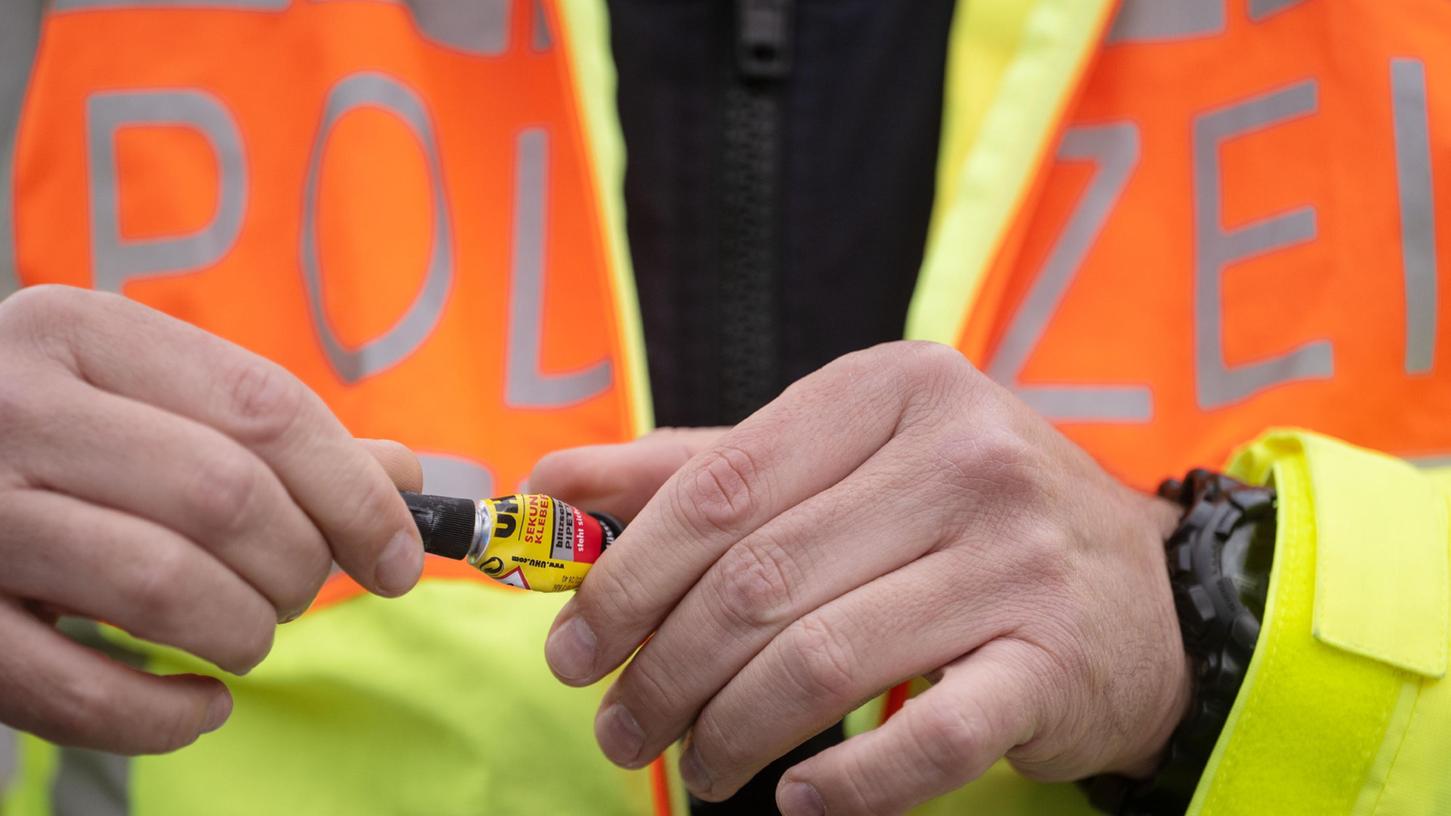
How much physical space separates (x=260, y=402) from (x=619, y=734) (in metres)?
0.37

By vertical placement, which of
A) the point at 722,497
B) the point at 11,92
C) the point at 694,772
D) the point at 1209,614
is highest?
the point at 11,92

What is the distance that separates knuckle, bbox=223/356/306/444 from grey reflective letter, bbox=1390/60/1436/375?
100cm

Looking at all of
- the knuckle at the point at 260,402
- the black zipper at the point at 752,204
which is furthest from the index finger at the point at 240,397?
the black zipper at the point at 752,204

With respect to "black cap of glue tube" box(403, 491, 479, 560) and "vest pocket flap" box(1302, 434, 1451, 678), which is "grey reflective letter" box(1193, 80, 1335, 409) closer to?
"vest pocket flap" box(1302, 434, 1451, 678)

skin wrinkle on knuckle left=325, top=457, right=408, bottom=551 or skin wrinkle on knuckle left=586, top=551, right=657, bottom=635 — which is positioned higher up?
skin wrinkle on knuckle left=325, top=457, right=408, bottom=551

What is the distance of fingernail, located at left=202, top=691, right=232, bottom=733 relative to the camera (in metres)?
0.79

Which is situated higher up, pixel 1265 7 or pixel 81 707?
pixel 1265 7

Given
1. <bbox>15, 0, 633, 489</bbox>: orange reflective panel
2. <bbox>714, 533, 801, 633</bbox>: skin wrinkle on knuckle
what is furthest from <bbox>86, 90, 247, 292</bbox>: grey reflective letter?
<bbox>714, 533, 801, 633</bbox>: skin wrinkle on knuckle

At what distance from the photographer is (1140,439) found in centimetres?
120

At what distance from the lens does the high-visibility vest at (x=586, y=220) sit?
1.16 meters

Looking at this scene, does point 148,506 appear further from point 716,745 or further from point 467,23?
point 467,23

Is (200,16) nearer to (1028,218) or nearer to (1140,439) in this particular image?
(1028,218)

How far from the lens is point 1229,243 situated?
4.08ft

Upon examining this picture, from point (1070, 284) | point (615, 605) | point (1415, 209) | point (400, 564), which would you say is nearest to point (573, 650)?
point (615, 605)
